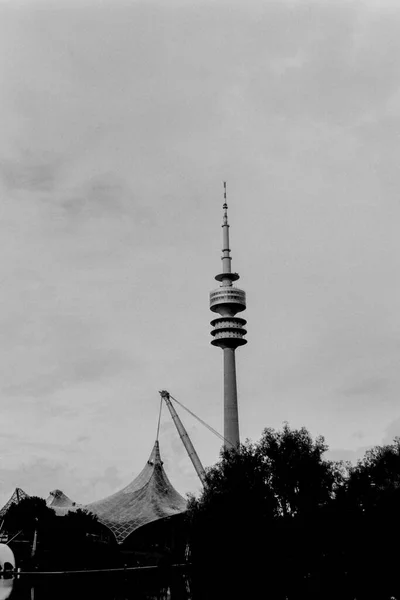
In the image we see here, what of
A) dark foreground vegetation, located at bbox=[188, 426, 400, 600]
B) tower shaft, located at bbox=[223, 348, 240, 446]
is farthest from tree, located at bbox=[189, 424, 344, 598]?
tower shaft, located at bbox=[223, 348, 240, 446]

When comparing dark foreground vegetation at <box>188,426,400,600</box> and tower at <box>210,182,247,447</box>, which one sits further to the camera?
tower at <box>210,182,247,447</box>

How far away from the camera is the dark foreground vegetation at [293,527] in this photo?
35594mm

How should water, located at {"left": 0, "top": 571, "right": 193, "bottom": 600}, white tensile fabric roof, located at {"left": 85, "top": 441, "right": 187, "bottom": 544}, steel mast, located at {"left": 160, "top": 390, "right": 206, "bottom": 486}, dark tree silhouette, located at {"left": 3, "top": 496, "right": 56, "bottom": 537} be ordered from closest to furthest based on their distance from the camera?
water, located at {"left": 0, "top": 571, "right": 193, "bottom": 600} < dark tree silhouette, located at {"left": 3, "top": 496, "right": 56, "bottom": 537} < white tensile fabric roof, located at {"left": 85, "top": 441, "right": 187, "bottom": 544} < steel mast, located at {"left": 160, "top": 390, "right": 206, "bottom": 486}

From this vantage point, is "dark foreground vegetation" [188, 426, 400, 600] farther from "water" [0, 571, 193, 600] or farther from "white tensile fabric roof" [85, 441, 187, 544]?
"white tensile fabric roof" [85, 441, 187, 544]

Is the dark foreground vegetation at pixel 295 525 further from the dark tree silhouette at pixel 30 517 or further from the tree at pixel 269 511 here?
the dark tree silhouette at pixel 30 517

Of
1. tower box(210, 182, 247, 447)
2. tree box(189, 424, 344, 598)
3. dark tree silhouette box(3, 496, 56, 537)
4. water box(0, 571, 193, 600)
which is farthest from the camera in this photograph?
tower box(210, 182, 247, 447)

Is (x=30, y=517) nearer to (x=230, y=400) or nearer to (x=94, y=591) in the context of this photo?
(x=94, y=591)

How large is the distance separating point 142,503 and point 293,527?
61190 mm

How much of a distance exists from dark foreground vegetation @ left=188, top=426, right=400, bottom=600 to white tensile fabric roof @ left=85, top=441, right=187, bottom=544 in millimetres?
51750

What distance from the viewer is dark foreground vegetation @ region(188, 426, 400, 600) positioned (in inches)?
1401

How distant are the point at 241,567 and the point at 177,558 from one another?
55578 mm

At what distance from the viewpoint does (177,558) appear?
294ft

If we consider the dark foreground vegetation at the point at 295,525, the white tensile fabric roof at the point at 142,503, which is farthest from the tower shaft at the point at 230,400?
the dark foreground vegetation at the point at 295,525

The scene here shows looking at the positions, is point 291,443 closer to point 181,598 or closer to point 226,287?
point 181,598
